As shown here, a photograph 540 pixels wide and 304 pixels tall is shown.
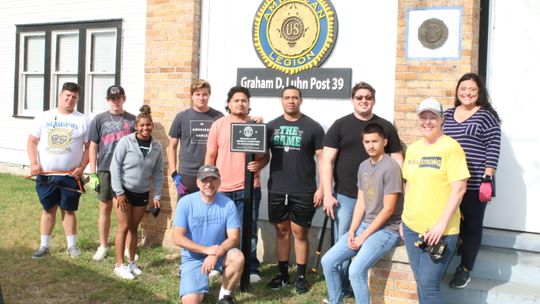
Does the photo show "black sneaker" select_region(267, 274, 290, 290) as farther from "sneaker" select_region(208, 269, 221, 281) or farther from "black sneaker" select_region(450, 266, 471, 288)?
"black sneaker" select_region(450, 266, 471, 288)

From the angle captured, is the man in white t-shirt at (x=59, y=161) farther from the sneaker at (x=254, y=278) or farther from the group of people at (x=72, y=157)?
the sneaker at (x=254, y=278)

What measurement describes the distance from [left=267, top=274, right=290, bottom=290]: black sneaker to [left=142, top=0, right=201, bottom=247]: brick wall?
1.89 m

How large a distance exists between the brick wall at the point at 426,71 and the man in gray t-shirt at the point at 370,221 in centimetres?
114

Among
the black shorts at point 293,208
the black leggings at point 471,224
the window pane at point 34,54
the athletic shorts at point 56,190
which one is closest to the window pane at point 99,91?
the window pane at point 34,54

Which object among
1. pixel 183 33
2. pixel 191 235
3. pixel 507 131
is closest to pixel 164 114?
pixel 183 33

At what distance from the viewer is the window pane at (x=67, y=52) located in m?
11.6

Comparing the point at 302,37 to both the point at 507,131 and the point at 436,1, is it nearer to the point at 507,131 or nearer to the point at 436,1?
the point at 436,1

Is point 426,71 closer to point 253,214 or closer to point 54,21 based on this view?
point 253,214

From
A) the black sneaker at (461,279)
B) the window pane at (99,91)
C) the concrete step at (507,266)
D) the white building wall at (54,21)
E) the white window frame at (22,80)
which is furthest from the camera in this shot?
the white window frame at (22,80)

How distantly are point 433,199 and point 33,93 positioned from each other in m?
10.3

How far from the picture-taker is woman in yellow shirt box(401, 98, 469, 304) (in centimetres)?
411

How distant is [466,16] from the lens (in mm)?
5504

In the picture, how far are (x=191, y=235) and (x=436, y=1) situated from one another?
3.22m

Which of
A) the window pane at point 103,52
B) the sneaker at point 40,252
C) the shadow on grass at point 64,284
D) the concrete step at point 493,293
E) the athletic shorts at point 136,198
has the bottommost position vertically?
the shadow on grass at point 64,284
